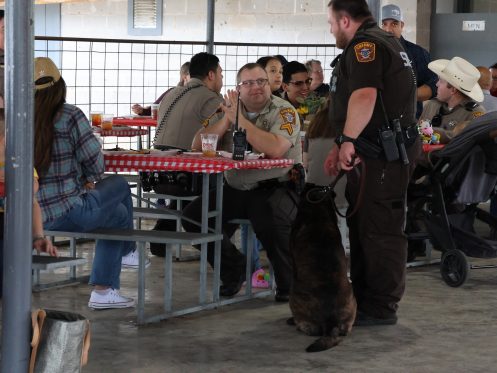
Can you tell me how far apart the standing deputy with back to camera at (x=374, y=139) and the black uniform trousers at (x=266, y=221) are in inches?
18.0

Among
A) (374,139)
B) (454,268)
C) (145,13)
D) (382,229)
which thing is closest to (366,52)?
(374,139)

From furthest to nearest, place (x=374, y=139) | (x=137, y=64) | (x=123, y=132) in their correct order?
(x=137, y=64), (x=123, y=132), (x=374, y=139)

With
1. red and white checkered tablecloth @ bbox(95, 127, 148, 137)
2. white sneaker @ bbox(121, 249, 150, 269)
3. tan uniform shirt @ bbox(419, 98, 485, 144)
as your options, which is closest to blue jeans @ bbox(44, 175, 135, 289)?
white sneaker @ bbox(121, 249, 150, 269)

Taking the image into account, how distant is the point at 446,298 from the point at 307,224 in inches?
53.2

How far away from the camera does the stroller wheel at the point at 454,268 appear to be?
19.9 ft

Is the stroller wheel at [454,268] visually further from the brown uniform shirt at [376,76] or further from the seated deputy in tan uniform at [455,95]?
the brown uniform shirt at [376,76]

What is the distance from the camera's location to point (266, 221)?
18.1 ft

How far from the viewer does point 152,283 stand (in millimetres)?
6141

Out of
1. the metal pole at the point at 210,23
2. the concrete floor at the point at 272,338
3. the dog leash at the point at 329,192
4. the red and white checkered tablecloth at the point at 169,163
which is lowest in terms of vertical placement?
the concrete floor at the point at 272,338

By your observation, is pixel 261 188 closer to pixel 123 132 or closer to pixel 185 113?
pixel 185 113

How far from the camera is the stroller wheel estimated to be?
6066mm

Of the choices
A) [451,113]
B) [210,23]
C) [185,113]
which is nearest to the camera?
[185,113]

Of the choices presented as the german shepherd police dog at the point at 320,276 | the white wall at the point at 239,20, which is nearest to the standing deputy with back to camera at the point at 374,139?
the german shepherd police dog at the point at 320,276

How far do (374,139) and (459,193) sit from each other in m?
1.29
